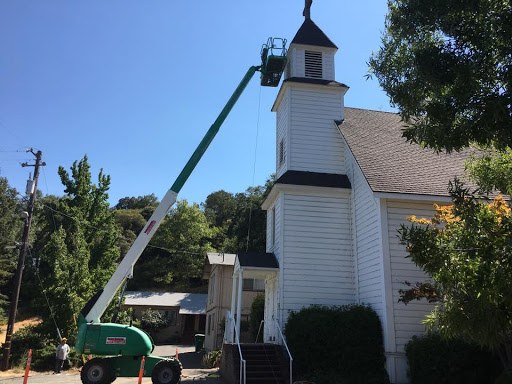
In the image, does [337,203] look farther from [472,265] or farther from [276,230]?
[472,265]

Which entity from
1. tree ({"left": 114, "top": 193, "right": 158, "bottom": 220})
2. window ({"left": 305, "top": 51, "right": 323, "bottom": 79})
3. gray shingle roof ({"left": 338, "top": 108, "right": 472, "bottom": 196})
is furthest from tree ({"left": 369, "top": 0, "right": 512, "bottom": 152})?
tree ({"left": 114, "top": 193, "right": 158, "bottom": 220})

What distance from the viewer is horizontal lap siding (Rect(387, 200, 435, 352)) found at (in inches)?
480

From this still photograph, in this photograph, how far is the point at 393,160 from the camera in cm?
1523

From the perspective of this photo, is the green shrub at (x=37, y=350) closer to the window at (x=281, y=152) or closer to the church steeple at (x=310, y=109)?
the window at (x=281, y=152)

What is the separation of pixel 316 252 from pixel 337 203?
6.80 feet

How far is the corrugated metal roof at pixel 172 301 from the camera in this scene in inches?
1533

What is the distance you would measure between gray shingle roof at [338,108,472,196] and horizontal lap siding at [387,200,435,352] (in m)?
0.63

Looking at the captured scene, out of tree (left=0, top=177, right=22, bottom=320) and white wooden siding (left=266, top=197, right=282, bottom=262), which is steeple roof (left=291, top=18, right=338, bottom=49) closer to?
Answer: white wooden siding (left=266, top=197, right=282, bottom=262)

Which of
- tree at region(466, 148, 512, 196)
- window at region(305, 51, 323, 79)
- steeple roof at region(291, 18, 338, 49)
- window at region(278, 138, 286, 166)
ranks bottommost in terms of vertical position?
tree at region(466, 148, 512, 196)

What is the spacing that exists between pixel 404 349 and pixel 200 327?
32.7 metres

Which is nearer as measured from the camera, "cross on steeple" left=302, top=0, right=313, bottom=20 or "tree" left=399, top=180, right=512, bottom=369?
"tree" left=399, top=180, right=512, bottom=369

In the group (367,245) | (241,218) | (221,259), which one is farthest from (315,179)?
(241,218)

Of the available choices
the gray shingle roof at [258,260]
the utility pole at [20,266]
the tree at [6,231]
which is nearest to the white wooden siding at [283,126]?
the gray shingle roof at [258,260]

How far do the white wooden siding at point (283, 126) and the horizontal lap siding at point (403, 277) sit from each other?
517 cm
